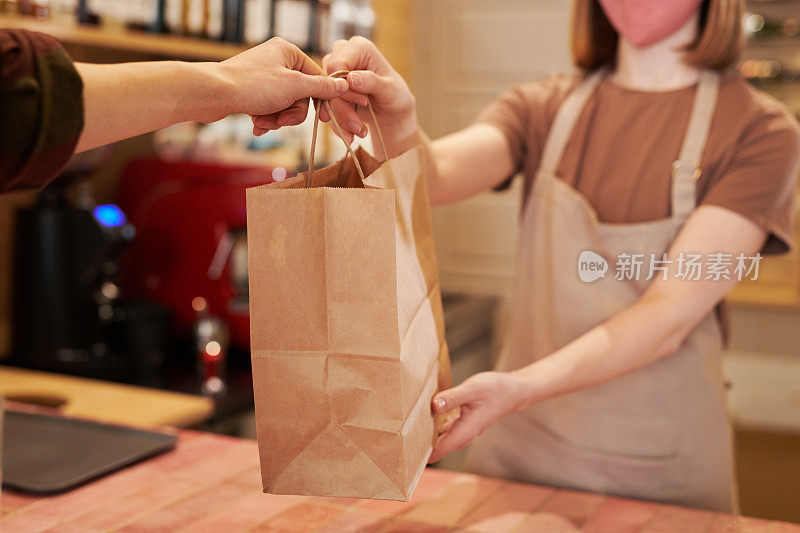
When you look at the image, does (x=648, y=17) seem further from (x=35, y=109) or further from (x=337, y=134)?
(x=35, y=109)

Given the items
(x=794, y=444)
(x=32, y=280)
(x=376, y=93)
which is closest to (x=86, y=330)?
(x=32, y=280)

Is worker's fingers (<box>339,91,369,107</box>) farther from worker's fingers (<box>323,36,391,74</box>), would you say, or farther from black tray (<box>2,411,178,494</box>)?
black tray (<box>2,411,178,494</box>)

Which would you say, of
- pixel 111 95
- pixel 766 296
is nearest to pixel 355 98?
pixel 111 95

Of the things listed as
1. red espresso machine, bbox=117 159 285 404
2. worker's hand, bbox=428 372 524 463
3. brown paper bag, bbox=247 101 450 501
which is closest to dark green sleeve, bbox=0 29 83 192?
brown paper bag, bbox=247 101 450 501

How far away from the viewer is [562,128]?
1.27 metres

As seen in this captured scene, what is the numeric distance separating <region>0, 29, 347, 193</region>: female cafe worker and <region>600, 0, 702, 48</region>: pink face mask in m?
0.54

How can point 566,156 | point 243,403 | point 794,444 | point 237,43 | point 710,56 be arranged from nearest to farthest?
1. point 710,56
2. point 566,156
3. point 243,403
4. point 237,43
5. point 794,444

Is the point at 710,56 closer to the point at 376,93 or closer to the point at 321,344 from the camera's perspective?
the point at 376,93

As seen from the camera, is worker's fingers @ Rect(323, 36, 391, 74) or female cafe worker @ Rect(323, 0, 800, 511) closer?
worker's fingers @ Rect(323, 36, 391, 74)

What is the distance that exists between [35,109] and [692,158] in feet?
2.90

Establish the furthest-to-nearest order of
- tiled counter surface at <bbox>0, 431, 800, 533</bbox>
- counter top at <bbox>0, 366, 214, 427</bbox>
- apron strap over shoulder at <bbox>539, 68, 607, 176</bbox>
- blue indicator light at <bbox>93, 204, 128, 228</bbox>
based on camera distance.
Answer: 1. blue indicator light at <bbox>93, 204, 128, 228</bbox>
2. counter top at <bbox>0, 366, 214, 427</bbox>
3. apron strap over shoulder at <bbox>539, 68, 607, 176</bbox>
4. tiled counter surface at <bbox>0, 431, 800, 533</bbox>

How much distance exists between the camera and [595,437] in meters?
1.21

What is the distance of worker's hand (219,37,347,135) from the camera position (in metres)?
0.75

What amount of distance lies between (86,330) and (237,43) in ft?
2.57
